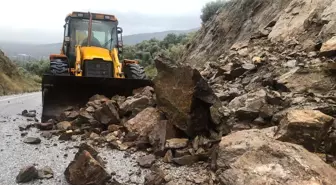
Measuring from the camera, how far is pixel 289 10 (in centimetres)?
948

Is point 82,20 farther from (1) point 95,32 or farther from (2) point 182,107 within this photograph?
(2) point 182,107

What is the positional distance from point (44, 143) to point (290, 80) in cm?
431

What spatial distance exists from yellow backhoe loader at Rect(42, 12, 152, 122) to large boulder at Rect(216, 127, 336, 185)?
17.0ft

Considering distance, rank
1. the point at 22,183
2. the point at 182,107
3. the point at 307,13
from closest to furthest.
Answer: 1. the point at 22,183
2. the point at 182,107
3. the point at 307,13

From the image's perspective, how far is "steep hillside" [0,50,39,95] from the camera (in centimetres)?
3028

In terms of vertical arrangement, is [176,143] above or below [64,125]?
above

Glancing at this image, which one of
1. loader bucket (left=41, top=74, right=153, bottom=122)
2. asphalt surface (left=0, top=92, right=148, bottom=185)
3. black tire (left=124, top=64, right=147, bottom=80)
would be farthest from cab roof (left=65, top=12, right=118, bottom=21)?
asphalt surface (left=0, top=92, right=148, bottom=185)

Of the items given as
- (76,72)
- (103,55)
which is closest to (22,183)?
(76,72)

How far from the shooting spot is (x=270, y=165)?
3676mm

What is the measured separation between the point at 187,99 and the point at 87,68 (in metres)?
4.78

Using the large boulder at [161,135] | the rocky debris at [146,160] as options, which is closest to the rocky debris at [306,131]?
the rocky debris at [146,160]

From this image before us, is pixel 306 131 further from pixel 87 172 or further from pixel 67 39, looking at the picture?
pixel 67 39

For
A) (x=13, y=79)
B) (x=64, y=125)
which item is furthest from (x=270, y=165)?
(x=13, y=79)

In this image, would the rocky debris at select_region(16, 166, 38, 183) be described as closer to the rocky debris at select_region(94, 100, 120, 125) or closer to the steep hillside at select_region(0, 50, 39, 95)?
the rocky debris at select_region(94, 100, 120, 125)
